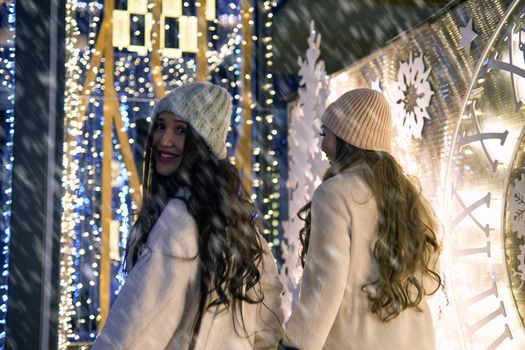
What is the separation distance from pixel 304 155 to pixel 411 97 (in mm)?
1610

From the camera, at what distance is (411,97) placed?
439 cm

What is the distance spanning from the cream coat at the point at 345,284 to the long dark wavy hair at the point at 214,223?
28cm

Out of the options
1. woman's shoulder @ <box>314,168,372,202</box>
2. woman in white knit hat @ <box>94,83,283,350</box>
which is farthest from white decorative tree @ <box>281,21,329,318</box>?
woman in white knit hat @ <box>94,83,283,350</box>

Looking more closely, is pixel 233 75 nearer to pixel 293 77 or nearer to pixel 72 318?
pixel 72 318

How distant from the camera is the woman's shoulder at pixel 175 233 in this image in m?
1.81

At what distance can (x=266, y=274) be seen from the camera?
2129 millimetres

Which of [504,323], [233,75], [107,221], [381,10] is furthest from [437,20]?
[381,10]

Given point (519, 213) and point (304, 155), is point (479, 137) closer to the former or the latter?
point (519, 213)

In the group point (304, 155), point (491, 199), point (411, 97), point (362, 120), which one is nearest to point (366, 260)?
point (362, 120)

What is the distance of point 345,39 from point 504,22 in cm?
393

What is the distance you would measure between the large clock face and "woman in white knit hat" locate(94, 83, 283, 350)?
4.76 feet

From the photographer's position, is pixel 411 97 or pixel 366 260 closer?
pixel 366 260

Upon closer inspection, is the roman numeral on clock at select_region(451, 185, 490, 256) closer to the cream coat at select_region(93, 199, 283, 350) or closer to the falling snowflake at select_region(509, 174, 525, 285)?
the falling snowflake at select_region(509, 174, 525, 285)

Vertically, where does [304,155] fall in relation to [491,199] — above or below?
above
